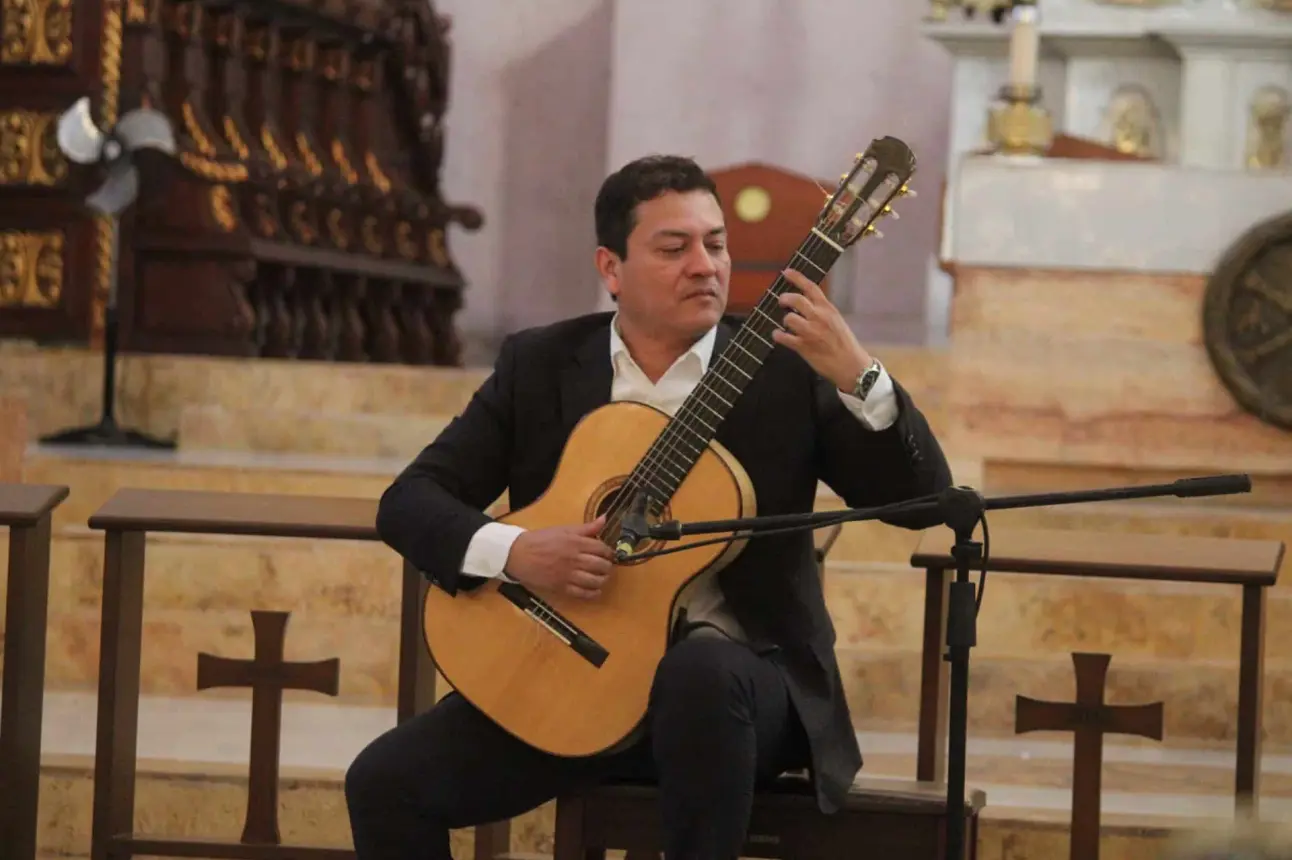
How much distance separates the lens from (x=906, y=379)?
25.2ft

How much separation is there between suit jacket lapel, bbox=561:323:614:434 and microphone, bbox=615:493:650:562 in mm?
264

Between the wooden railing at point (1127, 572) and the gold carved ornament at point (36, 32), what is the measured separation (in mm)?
5004

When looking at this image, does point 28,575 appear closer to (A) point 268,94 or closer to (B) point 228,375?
(B) point 228,375

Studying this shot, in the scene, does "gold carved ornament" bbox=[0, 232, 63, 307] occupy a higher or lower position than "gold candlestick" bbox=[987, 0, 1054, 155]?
lower

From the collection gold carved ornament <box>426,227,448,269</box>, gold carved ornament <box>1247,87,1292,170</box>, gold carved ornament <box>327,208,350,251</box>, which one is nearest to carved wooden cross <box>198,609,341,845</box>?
gold carved ornament <box>1247,87,1292,170</box>

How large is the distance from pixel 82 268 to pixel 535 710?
5219mm

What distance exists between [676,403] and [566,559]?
33 centimetres

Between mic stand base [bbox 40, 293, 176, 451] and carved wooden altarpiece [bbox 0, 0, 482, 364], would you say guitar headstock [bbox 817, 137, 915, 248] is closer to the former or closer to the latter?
mic stand base [bbox 40, 293, 176, 451]

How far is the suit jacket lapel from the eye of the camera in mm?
3189

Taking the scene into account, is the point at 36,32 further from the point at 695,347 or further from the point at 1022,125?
the point at 695,347

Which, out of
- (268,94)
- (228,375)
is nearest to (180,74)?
(268,94)

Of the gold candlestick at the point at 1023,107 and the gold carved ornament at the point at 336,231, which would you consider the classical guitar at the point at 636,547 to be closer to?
the gold candlestick at the point at 1023,107

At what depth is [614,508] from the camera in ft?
9.88

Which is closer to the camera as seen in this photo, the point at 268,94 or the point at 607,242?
the point at 607,242
